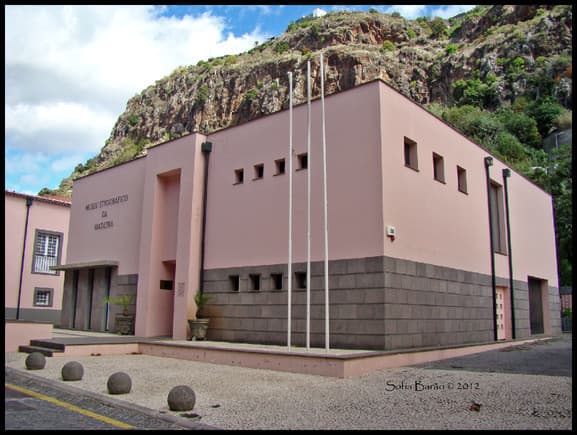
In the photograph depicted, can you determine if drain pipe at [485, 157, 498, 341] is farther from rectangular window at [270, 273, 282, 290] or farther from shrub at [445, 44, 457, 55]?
shrub at [445, 44, 457, 55]

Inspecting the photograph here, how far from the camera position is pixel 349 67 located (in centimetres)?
7606

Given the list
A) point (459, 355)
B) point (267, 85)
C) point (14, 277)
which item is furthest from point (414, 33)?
point (459, 355)

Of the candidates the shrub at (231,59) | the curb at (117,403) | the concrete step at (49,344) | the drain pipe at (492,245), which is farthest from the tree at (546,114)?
the shrub at (231,59)

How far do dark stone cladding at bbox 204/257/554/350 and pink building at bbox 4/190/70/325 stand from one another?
17024mm

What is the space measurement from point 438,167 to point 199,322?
8.99 meters

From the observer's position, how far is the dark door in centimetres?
2234

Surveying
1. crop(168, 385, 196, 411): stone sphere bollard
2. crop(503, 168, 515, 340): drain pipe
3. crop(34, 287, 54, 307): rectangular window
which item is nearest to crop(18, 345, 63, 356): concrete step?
crop(168, 385, 196, 411): stone sphere bollard

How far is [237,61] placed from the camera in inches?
4033

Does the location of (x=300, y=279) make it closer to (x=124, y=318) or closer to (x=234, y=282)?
(x=234, y=282)

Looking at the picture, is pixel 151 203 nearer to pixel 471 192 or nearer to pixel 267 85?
pixel 471 192

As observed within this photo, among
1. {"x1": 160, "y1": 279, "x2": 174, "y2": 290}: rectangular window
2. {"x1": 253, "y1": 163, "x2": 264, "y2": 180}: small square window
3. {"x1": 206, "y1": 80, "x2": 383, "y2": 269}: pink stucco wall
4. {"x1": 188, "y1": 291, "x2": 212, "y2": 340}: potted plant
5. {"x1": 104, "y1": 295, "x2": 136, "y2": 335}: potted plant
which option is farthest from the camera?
{"x1": 104, "y1": 295, "x2": 136, "y2": 335}: potted plant

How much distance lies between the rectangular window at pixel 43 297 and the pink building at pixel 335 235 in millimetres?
8586

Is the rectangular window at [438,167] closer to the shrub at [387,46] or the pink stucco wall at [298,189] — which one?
the pink stucco wall at [298,189]

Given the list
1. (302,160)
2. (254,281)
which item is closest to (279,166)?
(302,160)
